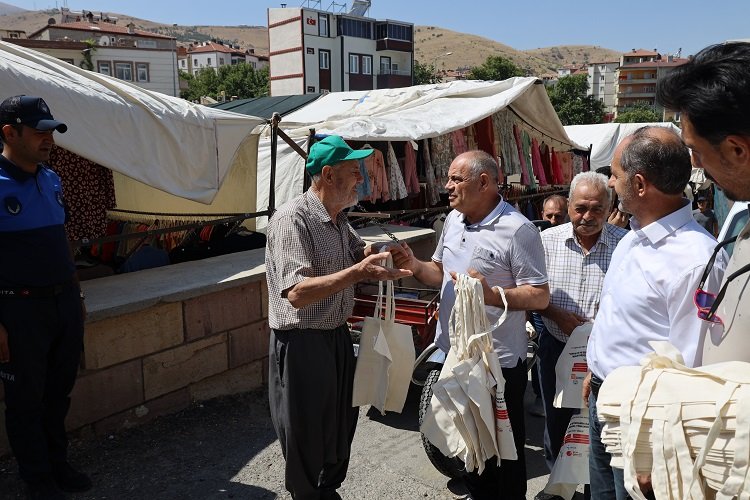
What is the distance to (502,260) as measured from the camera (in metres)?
2.81

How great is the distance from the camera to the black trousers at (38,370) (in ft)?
9.45

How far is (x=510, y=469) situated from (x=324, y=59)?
59023 mm

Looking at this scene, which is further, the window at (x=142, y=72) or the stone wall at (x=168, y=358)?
the window at (x=142, y=72)

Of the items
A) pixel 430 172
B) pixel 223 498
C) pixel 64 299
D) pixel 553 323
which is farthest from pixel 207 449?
pixel 430 172

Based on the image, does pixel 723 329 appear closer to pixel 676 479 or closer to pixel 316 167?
pixel 676 479

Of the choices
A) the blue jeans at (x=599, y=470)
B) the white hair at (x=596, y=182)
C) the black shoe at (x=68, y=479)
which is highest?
the white hair at (x=596, y=182)

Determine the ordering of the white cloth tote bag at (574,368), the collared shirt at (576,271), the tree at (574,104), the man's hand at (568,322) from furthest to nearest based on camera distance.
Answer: the tree at (574,104) → the collared shirt at (576,271) → the man's hand at (568,322) → the white cloth tote bag at (574,368)

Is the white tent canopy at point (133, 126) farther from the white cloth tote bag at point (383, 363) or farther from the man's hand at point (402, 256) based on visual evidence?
the white cloth tote bag at point (383, 363)

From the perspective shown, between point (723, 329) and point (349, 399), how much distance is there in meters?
1.81

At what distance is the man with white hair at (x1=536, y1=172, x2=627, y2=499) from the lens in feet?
10.6

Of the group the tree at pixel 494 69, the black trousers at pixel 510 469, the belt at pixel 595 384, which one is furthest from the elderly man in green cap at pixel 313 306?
the tree at pixel 494 69

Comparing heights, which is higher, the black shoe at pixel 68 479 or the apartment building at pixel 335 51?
the apartment building at pixel 335 51

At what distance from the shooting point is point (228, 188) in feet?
21.2

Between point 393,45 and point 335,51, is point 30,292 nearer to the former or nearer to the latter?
point 335,51
